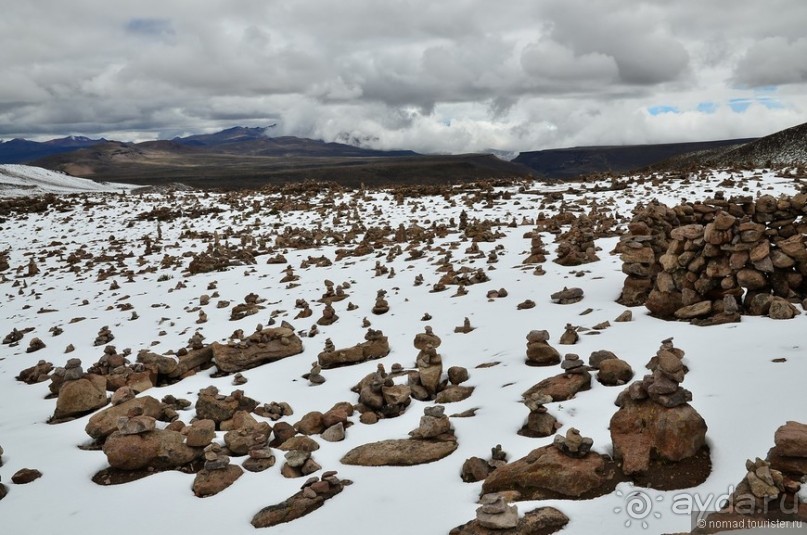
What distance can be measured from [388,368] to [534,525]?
4.57 meters

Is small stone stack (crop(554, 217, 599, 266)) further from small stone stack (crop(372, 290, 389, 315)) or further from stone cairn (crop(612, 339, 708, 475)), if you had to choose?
stone cairn (crop(612, 339, 708, 475))

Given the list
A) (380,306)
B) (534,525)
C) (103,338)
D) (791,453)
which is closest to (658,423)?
(791,453)

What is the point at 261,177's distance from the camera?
117875 millimetres

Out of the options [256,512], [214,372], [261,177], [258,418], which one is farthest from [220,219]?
[261,177]

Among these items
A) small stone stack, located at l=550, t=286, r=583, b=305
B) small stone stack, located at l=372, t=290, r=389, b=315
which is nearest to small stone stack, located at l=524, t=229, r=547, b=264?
small stone stack, located at l=550, t=286, r=583, b=305

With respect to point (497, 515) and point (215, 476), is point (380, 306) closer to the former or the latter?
point (215, 476)

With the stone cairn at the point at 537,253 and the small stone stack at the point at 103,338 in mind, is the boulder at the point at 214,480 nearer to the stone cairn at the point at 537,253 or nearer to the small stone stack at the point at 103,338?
the small stone stack at the point at 103,338

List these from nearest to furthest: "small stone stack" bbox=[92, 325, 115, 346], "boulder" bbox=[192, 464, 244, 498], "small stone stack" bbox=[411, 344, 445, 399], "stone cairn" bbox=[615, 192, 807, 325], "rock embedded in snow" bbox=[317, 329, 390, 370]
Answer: "boulder" bbox=[192, 464, 244, 498] < "small stone stack" bbox=[411, 344, 445, 399] < "stone cairn" bbox=[615, 192, 807, 325] < "rock embedded in snow" bbox=[317, 329, 390, 370] < "small stone stack" bbox=[92, 325, 115, 346]

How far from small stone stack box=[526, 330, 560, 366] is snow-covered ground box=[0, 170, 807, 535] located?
20 centimetres

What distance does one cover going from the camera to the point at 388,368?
8086 millimetres

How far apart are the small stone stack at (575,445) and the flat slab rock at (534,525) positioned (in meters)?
0.62

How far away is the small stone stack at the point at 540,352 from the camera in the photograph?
6.78 metres

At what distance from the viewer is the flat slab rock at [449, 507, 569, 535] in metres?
3.64

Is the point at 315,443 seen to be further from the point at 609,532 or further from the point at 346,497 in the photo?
the point at 609,532
